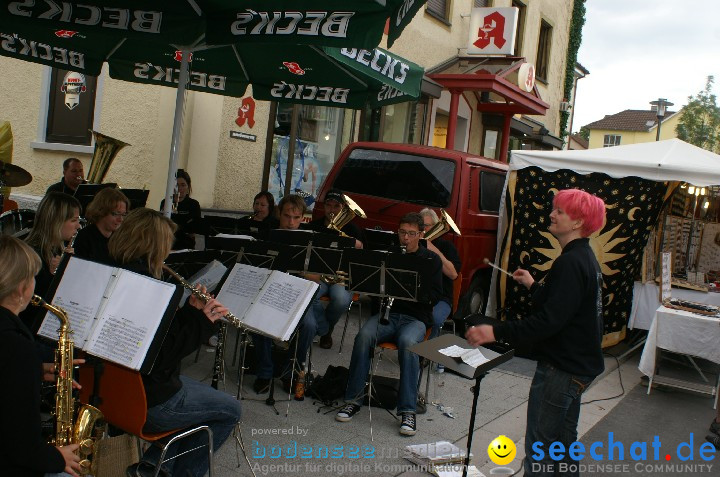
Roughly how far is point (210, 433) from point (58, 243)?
5.75ft

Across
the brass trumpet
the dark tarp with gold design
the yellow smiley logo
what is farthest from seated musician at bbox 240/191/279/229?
the yellow smiley logo

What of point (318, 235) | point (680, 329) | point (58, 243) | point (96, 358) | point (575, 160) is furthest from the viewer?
point (575, 160)

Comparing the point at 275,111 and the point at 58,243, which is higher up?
the point at 275,111

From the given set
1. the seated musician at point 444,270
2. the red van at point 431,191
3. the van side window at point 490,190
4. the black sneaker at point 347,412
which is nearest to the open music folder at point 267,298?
the black sneaker at point 347,412

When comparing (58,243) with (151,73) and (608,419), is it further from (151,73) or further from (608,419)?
(608,419)

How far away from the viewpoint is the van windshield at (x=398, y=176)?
8.00 m

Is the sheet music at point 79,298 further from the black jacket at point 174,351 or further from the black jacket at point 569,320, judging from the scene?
the black jacket at point 569,320

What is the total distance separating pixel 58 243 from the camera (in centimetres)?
426

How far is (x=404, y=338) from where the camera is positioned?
5.24 meters

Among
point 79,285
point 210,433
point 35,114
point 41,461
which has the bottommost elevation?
point 210,433

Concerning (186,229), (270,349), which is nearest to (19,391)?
(270,349)

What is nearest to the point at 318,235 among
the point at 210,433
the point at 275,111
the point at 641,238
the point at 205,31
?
the point at 205,31

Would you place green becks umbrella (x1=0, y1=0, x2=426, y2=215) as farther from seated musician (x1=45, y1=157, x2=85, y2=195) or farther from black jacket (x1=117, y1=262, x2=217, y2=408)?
black jacket (x1=117, y1=262, x2=217, y2=408)

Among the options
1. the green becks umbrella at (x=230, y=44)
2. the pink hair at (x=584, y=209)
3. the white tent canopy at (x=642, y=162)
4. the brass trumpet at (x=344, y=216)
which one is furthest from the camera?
the white tent canopy at (x=642, y=162)
